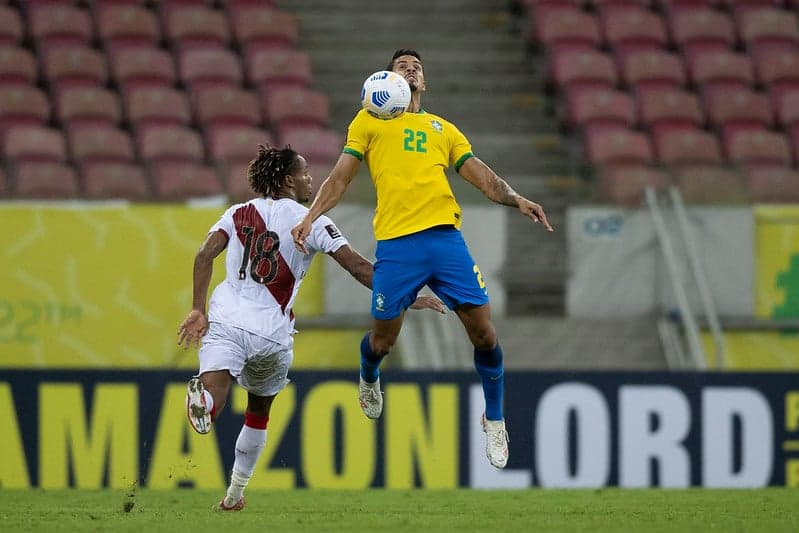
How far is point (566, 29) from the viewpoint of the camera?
1745cm

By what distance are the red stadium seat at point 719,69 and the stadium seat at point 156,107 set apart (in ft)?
19.1

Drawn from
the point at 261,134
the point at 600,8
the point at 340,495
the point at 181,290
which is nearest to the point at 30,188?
the point at 181,290

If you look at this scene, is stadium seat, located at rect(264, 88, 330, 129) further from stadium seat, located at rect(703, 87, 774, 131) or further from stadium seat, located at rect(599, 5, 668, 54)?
stadium seat, located at rect(703, 87, 774, 131)

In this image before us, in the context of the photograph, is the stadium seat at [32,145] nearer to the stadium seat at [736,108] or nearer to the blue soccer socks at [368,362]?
the blue soccer socks at [368,362]

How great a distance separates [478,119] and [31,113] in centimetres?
482

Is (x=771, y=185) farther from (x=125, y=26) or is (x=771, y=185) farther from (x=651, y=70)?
(x=125, y=26)

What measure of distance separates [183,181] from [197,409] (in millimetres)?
6348

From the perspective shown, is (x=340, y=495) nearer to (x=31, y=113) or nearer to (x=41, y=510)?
(x=41, y=510)

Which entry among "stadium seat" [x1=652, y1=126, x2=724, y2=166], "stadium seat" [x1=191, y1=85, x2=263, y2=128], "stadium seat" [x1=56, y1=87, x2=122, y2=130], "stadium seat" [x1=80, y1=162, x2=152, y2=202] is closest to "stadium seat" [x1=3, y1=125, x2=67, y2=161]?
"stadium seat" [x1=80, y1=162, x2=152, y2=202]

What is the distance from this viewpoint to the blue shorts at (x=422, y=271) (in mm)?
8336

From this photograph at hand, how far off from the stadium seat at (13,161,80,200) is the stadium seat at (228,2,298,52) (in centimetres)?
342

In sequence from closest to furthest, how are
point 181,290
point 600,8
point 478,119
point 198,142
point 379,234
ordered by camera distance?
point 379,234 → point 181,290 → point 198,142 → point 478,119 → point 600,8

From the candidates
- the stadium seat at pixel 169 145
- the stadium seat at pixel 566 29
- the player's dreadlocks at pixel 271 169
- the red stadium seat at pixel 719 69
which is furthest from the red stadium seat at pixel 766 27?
the player's dreadlocks at pixel 271 169

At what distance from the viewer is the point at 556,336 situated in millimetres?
13328
